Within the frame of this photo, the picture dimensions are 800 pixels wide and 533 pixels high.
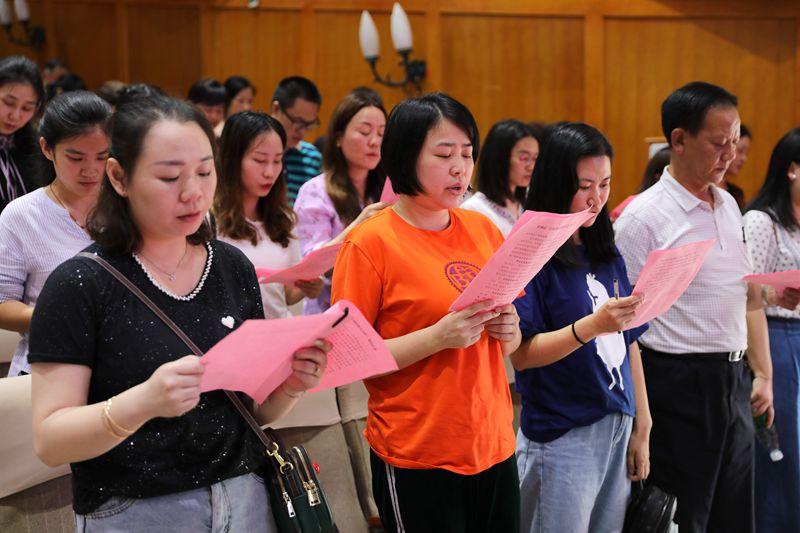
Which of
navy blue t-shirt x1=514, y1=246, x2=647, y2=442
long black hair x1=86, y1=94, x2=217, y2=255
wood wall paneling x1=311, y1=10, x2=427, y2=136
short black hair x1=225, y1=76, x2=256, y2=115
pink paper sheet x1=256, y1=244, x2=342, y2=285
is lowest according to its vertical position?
navy blue t-shirt x1=514, y1=246, x2=647, y2=442

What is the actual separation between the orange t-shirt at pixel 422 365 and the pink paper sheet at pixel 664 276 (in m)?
0.40

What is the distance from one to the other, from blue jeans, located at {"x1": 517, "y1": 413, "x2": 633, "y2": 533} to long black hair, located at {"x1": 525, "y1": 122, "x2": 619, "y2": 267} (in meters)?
0.41

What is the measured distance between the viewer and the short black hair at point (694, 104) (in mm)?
2639

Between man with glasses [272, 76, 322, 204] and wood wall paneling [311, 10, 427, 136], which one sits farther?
wood wall paneling [311, 10, 427, 136]

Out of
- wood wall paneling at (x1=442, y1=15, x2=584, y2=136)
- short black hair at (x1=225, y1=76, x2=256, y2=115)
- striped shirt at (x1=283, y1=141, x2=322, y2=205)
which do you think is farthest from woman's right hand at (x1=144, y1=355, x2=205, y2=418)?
wood wall paneling at (x1=442, y1=15, x2=584, y2=136)

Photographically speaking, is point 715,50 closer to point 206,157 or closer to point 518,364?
point 518,364

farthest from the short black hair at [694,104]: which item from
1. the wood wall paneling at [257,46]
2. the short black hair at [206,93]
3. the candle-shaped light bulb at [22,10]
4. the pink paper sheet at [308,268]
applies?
the candle-shaped light bulb at [22,10]

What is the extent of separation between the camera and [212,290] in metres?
1.45

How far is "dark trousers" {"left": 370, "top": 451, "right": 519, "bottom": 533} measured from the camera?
1807 millimetres

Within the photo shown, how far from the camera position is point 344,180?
10.4 feet

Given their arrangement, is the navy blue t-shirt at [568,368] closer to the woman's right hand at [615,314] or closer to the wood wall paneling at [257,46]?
the woman's right hand at [615,314]

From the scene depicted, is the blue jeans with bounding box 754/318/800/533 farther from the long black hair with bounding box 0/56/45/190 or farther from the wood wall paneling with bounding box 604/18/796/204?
the wood wall paneling with bounding box 604/18/796/204

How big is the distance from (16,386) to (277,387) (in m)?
0.76

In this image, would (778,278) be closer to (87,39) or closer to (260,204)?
(260,204)
